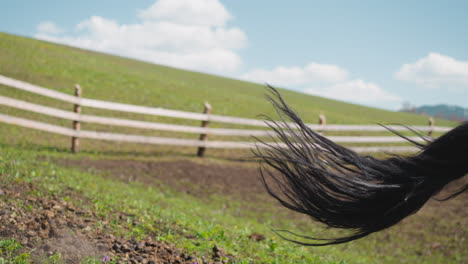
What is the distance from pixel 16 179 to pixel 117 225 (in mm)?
2047

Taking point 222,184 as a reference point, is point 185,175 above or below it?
above

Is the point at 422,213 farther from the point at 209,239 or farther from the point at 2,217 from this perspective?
the point at 2,217

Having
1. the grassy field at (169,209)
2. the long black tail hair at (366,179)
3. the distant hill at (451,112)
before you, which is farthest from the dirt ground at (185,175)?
the long black tail hair at (366,179)

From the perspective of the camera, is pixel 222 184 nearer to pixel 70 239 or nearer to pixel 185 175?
pixel 185 175

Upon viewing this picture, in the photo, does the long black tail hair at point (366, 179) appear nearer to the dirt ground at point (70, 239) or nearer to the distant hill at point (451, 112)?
the distant hill at point (451, 112)

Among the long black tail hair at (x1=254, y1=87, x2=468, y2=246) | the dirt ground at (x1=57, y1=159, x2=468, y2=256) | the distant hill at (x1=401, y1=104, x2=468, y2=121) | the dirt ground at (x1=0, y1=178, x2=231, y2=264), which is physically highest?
the distant hill at (x1=401, y1=104, x2=468, y2=121)

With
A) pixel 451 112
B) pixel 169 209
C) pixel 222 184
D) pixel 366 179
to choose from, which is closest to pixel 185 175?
pixel 222 184

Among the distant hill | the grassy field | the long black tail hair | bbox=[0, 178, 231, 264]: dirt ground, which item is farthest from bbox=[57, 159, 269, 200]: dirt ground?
the long black tail hair

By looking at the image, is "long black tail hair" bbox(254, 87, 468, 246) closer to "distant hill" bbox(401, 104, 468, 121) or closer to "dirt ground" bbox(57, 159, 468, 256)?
"distant hill" bbox(401, 104, 468, 121)

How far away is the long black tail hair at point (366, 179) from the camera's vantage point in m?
2.54

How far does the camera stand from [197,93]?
28109 millimetres

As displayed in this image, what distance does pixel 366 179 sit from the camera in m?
2.62

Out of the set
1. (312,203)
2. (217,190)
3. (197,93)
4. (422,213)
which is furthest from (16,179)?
(197,93)

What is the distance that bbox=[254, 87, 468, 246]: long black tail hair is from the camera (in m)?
2.54
